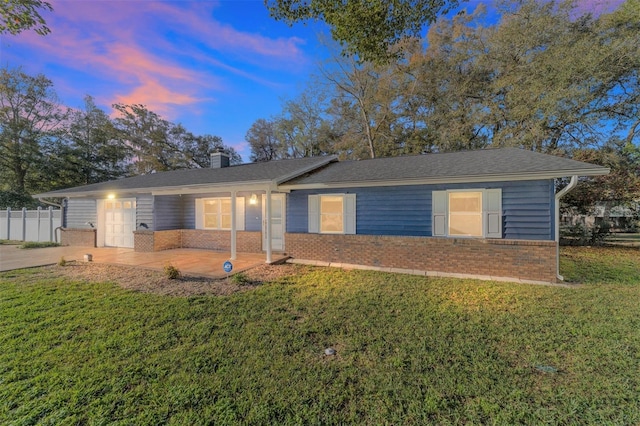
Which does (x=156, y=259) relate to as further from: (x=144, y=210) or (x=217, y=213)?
(x=144, y=210)

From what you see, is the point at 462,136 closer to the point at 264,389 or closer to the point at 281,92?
the point at 281,92

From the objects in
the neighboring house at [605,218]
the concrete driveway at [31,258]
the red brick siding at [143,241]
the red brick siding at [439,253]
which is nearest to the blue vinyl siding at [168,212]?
the red brick siding at [143,241]

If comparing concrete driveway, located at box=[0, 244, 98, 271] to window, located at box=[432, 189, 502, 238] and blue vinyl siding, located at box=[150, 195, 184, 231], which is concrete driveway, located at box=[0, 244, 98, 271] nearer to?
blue vinyl siding, located at box=[150, 195, 184, 231]

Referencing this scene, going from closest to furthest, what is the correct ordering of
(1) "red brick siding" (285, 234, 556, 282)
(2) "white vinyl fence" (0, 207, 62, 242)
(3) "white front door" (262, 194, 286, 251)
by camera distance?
(1) "red brick siding" (285, 234, 556, 282) → (3) "white front door" (262, 194, 286, 251) → (2) "white vinyl fence" (0, 207, 62, 242)

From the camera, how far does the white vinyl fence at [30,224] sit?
12.7 m

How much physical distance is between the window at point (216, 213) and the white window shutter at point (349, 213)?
404cm

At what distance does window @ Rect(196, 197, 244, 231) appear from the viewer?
994 cm

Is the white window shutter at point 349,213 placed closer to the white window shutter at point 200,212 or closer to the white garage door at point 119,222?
the white window shutter at point 200,212

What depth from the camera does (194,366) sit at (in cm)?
281

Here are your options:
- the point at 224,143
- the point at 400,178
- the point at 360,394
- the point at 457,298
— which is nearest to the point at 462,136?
the point at 400,178

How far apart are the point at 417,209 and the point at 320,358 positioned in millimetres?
5283

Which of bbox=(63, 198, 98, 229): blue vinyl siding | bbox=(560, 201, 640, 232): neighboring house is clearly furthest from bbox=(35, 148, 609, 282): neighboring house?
bbox=(560, 201, 640, 232): neighboring house

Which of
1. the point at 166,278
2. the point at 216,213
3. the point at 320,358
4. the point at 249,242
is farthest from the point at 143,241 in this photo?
the point at 320,358

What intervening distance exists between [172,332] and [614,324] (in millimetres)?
6187
